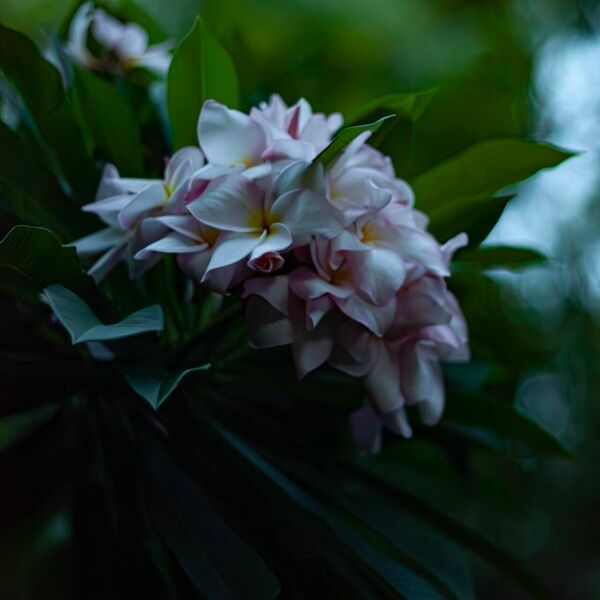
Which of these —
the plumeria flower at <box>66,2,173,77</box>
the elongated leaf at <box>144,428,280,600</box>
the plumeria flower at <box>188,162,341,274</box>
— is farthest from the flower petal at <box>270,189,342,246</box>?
the plumeria flower at <box>66,2,173,77</box>

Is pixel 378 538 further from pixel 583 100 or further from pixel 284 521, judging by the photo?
pixel 583 100

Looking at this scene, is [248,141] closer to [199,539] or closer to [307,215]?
[307,215]

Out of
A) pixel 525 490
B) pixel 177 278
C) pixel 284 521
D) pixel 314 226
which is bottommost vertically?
pixel 525 490

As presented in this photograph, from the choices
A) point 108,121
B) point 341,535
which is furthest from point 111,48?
point 341,535

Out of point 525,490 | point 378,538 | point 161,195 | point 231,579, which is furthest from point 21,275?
point 525,490

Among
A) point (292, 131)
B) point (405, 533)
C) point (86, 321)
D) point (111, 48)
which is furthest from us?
point (111, 48)

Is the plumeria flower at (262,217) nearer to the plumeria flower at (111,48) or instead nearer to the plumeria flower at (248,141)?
the plumeria flower at (248,141)

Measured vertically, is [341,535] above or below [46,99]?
below

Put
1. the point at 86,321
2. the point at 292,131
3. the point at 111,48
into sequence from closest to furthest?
the point at 86,321 < the point at 292,131 < the point at 111,48
